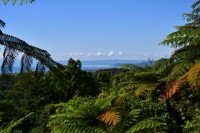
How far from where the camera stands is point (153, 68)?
690 cm

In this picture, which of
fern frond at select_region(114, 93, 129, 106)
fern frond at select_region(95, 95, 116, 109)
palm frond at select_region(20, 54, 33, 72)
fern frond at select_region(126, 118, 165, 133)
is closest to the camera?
palm frond at select_region(20, 54, 33, 72)

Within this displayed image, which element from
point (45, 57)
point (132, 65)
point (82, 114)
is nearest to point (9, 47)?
point (45, 57)

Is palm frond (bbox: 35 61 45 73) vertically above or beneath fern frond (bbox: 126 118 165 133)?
above

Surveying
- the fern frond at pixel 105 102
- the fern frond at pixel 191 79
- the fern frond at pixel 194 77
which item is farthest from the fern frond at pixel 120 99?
the fern frond at pixel 194 77

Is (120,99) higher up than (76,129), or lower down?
higher up

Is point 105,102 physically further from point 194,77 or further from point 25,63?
point 25,63

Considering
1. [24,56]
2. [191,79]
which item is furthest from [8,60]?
[191,79]

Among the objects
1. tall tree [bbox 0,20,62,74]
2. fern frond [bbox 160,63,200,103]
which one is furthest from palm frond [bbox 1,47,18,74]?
fern frond [bbox 160,63,200,103]

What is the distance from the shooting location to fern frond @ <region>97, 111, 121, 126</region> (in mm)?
5527

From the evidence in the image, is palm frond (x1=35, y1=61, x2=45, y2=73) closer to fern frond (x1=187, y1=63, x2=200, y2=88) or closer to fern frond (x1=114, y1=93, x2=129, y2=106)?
fern frond (x1=187, y1=63, x2=200, y2=88)

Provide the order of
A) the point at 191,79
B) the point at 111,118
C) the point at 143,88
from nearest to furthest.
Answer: the point at 191,79 → the point at 111,118 → the point at 143,88

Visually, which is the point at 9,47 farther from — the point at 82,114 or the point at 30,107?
the point at 30,107

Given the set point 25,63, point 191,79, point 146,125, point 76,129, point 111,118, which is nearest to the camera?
point 25,63

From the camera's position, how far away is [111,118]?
554 centimetres
